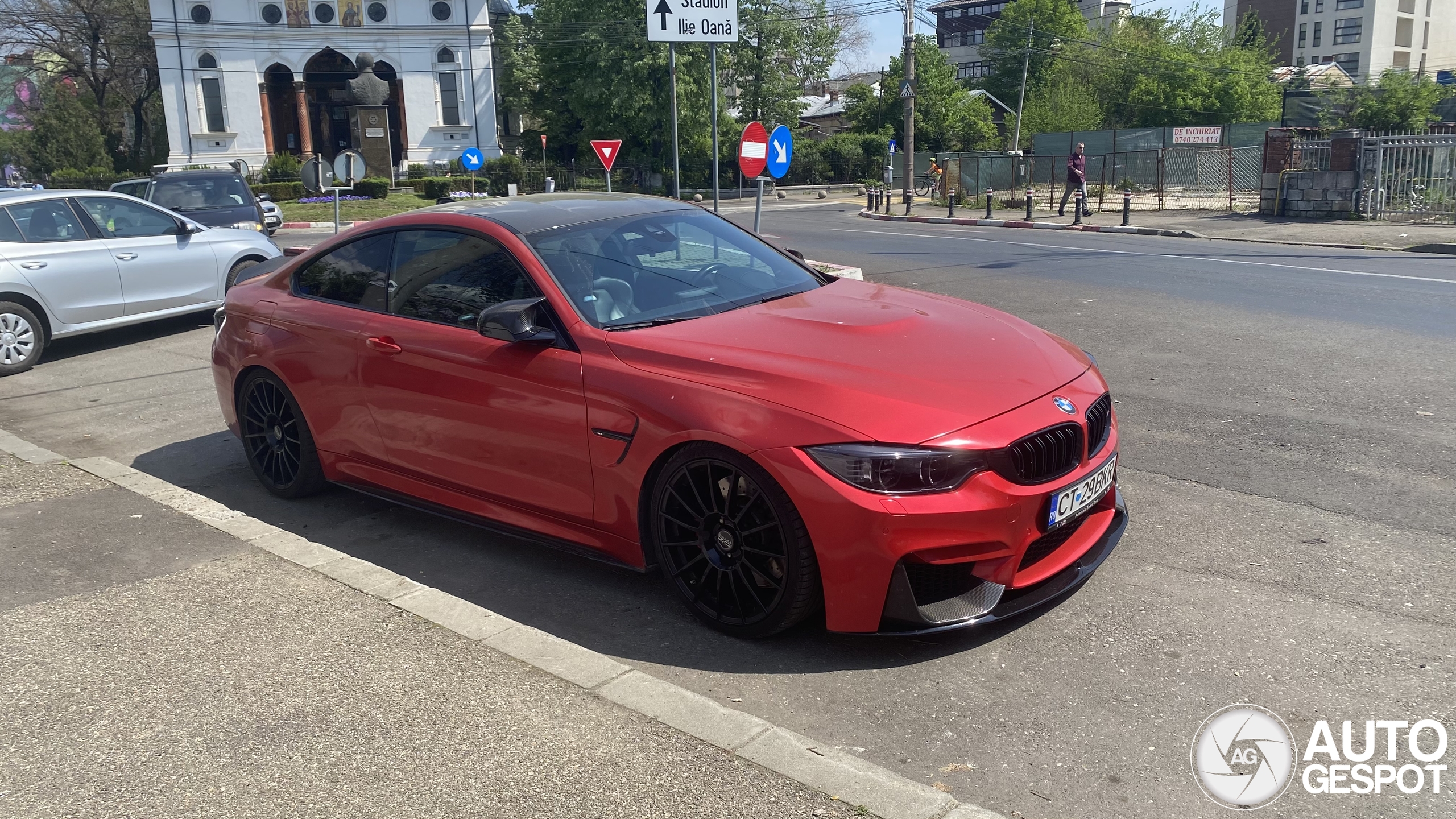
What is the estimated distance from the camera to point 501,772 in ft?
10.3

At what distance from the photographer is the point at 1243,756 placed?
3152 mm

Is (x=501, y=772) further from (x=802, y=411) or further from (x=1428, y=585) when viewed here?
(x=1428, y=585)

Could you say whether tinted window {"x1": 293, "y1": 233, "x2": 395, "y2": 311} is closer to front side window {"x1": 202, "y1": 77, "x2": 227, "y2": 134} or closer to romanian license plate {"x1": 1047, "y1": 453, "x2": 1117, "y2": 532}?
romanian license plate {"x1": 1047, "y1": 453, "x2": 1117, "y2": 532}

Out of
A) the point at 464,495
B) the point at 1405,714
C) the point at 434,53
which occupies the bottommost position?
the point at 1405,714

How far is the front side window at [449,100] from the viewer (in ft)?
189

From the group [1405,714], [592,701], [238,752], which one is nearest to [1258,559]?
[1405,714]

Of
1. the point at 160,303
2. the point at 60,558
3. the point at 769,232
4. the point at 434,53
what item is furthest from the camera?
the point at 434,53

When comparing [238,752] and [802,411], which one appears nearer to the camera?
[238,752]

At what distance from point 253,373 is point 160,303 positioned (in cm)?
656

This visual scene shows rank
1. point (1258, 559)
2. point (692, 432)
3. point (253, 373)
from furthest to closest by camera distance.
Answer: point (253, 373) < point (1258, 559) < point (692, 432)

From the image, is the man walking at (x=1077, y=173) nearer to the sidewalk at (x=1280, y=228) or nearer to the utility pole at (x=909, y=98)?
the sidewalk at (x=1280, y=228)

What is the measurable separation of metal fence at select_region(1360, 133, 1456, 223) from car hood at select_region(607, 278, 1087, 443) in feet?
74.1

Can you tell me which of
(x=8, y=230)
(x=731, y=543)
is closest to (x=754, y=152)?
(x=8, y=230)

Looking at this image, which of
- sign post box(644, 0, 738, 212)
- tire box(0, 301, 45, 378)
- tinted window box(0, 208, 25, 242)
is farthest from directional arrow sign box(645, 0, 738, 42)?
tire box(0, 301, 45, 378)
